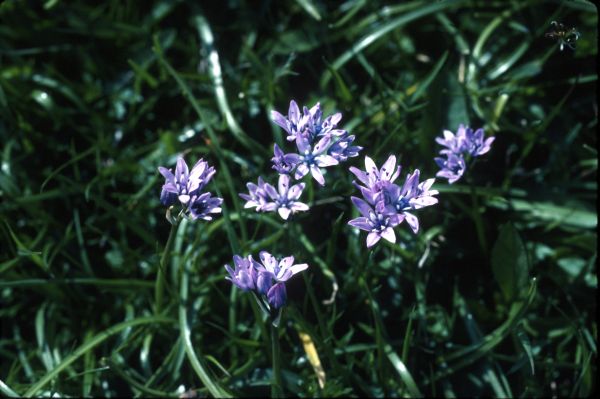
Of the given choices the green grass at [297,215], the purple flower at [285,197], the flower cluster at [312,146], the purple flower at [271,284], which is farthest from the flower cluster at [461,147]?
the purple flower at [271,284]

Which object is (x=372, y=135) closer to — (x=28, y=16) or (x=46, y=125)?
(x=46, y=125)

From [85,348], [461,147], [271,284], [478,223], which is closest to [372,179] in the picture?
[271,284]

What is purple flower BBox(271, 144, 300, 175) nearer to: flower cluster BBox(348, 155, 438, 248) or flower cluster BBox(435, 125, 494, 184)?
flower cluster BBox(348, 155, 438, 248)

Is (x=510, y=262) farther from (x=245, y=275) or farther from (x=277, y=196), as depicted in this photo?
(x=245, y=275)

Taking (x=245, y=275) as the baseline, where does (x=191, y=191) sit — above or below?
above

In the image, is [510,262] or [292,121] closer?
[292,121]

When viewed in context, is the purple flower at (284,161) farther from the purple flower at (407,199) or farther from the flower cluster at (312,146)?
the purple flower at (407,199)
